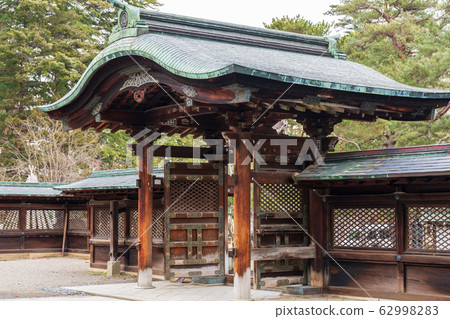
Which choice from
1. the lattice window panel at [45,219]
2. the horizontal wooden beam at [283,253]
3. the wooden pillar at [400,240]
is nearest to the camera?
the wooden pillar at [400,240]

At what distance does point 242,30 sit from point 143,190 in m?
3.29

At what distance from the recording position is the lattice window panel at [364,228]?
9.08 m

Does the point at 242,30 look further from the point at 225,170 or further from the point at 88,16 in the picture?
the point at 88,16

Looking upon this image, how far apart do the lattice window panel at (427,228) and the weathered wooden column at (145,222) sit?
177 inches

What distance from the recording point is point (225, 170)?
1147 cm

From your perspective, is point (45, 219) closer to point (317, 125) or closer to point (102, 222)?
point (102, 222)

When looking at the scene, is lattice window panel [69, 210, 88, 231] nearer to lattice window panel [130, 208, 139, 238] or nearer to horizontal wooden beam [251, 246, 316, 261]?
lattice window panel [130, 208, 139, 238]

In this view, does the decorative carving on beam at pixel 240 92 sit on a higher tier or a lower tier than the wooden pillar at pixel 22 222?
higher

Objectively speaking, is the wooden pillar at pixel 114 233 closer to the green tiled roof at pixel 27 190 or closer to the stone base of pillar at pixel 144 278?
the stone base of pillar at pixel 144 278

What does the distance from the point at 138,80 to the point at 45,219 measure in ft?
39.0

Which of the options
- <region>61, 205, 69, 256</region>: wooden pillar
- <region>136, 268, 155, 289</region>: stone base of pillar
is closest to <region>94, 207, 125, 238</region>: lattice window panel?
<region>136, 268, 155, 289</region>: stone base of pillar

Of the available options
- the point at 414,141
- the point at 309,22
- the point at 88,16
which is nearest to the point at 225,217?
the point at 414,141

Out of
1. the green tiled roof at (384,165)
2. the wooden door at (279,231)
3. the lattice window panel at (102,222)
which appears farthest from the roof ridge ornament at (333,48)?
the lattice window panel at (102,222)

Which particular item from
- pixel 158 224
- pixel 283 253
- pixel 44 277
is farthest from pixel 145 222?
pixel 44 277
